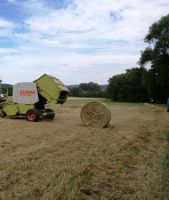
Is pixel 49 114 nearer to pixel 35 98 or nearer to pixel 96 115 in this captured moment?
pixel 35 98

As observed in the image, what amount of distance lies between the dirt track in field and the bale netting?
124 inches

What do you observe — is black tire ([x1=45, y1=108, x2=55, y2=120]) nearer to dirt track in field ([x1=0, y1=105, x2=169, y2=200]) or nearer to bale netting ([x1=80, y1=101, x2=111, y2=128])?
bale netting ([x1=80, y1=101, x2=111, y2=128])

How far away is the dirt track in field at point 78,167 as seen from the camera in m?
6.68

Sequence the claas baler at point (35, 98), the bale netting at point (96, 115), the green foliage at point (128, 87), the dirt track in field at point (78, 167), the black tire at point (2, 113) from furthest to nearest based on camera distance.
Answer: the green foliage at point (128, 87)
the black tire at point (2, 113)
the claas baler at point (35, 98)
the bale netting at point (96, 115)
the dirt track in field at point (78, 167)

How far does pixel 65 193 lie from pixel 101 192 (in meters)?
0.64

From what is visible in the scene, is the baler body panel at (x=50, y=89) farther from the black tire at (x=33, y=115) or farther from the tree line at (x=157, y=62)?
the tree line at (x=157, y=62)

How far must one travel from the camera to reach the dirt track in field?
6684mm

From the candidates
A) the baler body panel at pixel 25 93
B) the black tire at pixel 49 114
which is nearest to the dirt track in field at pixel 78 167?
Answer: the baler body panel at pixel 25 93

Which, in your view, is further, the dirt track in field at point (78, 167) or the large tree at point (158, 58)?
the large tree at point (158, 58)

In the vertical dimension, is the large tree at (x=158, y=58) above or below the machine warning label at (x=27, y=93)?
above

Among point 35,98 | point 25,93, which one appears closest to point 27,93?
point 25,93

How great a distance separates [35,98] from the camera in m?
18.8

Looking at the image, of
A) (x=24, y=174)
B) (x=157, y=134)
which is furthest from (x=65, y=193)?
(x=157, y=134)

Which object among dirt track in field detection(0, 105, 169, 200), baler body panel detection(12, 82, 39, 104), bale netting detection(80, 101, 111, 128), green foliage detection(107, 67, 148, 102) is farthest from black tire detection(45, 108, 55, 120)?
green foliage detection(107, 67, 148, 102)
